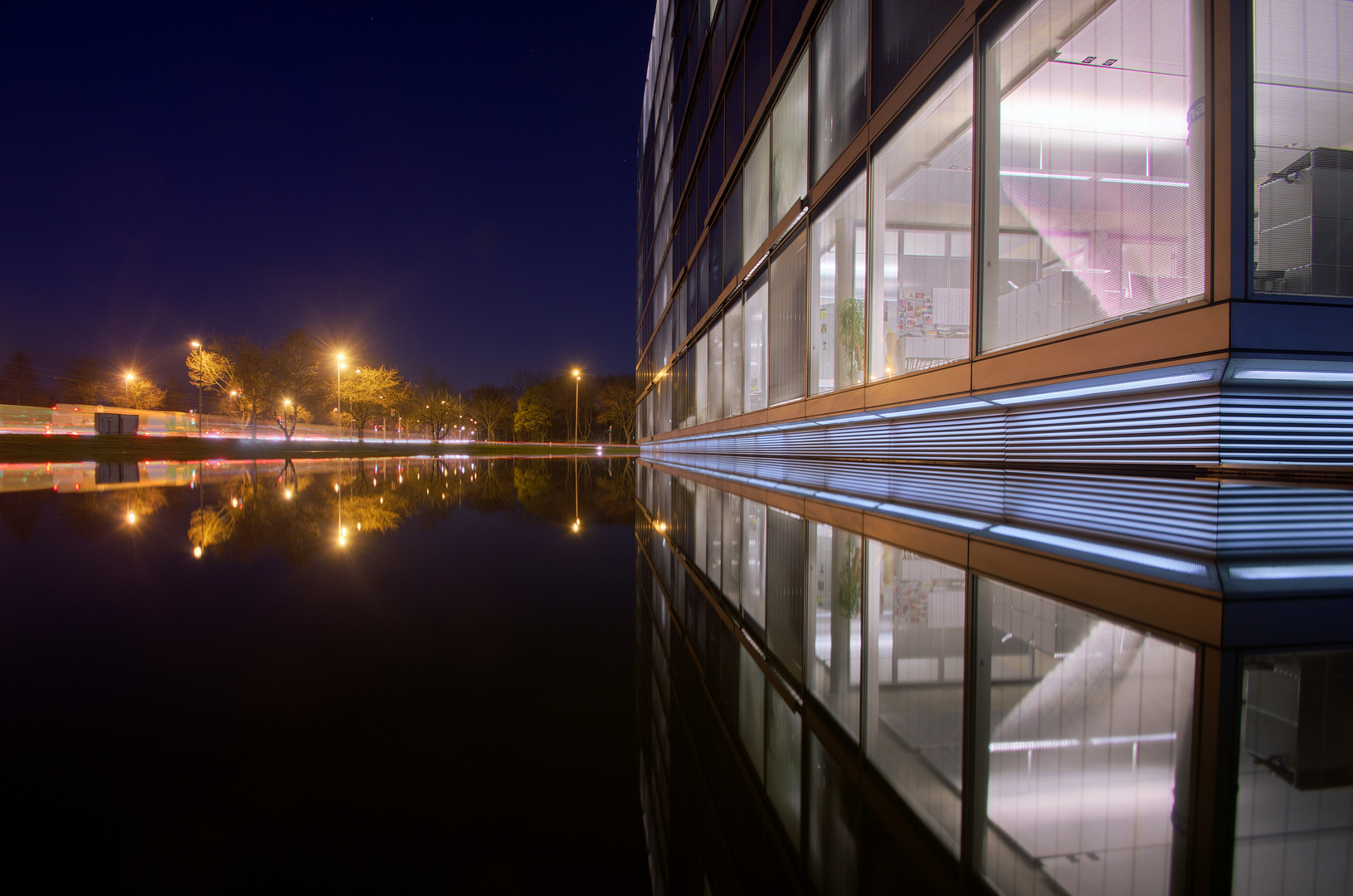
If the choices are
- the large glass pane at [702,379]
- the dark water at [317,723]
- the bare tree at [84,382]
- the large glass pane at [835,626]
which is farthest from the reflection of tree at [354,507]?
the bare tree at [84,382]

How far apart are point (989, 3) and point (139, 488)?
12.0 metres

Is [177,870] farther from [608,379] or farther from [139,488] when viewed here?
[608,379]

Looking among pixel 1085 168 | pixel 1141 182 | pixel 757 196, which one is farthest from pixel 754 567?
pixel 757 196

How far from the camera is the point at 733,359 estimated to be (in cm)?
1256

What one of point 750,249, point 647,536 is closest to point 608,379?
point 750,249

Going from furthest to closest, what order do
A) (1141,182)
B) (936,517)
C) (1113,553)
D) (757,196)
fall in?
(757,196)
(1141,182)
(936,517)
(1113,553)

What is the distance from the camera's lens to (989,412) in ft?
16.3

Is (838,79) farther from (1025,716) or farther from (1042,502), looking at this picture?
(1025,716)

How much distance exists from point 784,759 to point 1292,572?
2.42 metres

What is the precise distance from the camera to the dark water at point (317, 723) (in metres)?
1.01

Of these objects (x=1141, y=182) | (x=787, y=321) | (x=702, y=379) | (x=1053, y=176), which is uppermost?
(x=1053, y=176)

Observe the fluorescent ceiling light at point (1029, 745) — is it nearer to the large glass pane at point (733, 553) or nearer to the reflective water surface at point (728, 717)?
the reflective water surface at point (728, 717)

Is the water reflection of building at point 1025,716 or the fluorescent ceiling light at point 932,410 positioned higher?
the fluorescent ceiling light at point 932,410

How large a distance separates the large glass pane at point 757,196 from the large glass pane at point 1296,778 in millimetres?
9673
